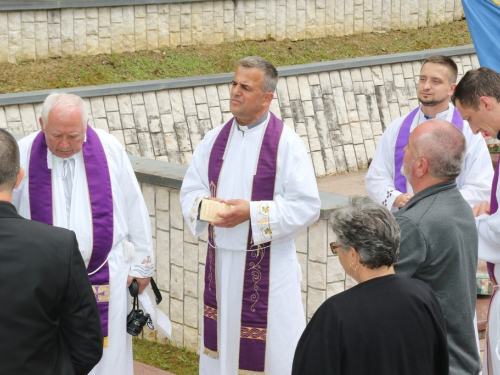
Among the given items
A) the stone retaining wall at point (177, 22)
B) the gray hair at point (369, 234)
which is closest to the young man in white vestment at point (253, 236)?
the gray hair at point (369, 234)

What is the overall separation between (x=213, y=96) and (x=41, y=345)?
23.0ft

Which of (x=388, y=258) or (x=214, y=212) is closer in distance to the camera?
(x=388, y=258)

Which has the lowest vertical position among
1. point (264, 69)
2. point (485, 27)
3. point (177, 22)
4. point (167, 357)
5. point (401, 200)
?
point (167, 357)

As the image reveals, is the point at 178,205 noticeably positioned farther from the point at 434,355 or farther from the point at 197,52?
the point at 197,52

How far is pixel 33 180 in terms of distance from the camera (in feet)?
15.5

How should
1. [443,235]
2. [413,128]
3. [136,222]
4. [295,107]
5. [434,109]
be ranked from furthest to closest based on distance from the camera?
[295,107] → [434,109] → [413,128] → [136,222] → [443,235]

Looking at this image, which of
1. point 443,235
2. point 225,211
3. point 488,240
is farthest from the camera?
point 225,211

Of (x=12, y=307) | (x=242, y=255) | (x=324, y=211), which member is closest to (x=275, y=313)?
(x=242, y=255)

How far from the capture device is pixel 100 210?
15.5 ft

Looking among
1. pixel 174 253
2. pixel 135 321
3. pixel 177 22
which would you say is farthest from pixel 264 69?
pixel 177 22

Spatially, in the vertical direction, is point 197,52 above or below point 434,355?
above

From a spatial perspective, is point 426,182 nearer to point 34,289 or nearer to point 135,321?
point 34,289

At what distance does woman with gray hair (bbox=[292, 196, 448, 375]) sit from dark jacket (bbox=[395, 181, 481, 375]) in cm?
38

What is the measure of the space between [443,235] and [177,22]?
8.75m
